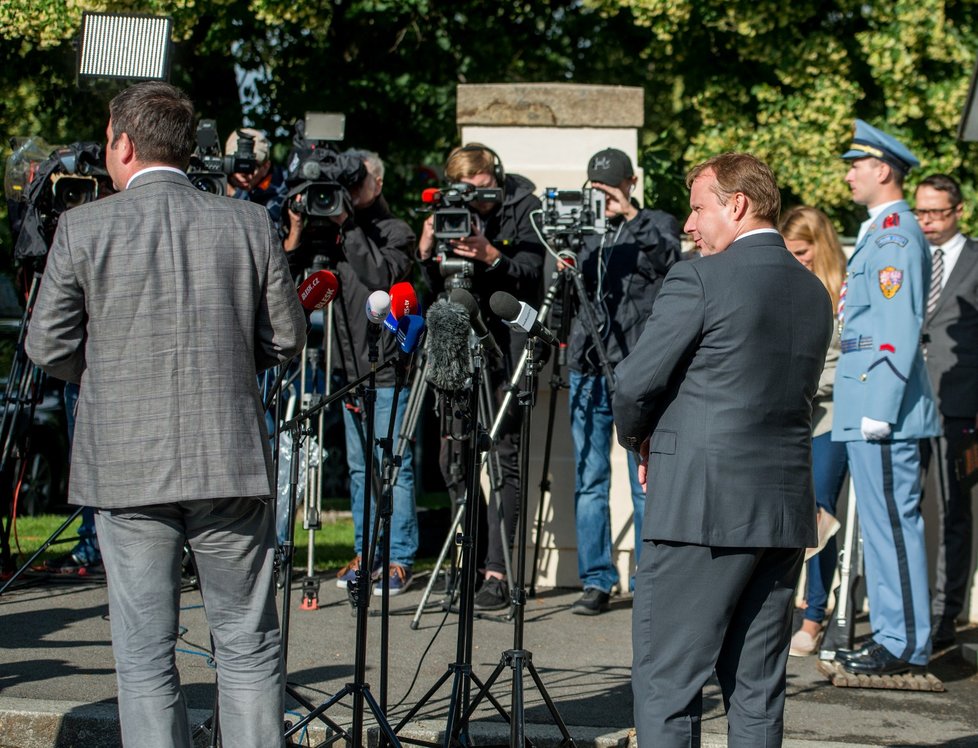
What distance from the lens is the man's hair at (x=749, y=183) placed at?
12.3ft

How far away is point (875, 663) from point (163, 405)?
142 inches

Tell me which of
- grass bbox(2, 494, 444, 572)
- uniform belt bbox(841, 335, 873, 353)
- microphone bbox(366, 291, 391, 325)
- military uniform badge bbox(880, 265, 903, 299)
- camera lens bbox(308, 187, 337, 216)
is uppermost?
camera lens bbox(308, 187, 337, 216)

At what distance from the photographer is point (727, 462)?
3590 millimetres

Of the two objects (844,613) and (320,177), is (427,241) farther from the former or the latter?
(844,613)

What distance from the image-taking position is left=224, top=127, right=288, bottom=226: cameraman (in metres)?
6.79

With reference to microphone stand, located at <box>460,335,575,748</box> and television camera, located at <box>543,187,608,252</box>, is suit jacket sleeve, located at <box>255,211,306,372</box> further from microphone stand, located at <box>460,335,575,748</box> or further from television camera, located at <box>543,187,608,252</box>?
television camera, located at <box>543,187,608,252</box>

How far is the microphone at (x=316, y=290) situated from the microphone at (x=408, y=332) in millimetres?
262

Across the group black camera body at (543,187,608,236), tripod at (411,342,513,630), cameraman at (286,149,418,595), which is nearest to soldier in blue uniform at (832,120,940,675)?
black camera body at (543,187,608,236)

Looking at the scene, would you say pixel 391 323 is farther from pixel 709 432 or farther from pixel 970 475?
pixel 970 475

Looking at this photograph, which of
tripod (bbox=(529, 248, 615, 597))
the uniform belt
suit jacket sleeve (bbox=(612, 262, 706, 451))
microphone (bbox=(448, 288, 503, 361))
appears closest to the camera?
suit jacket sleeve (bbox=(612, 262, 706, 451))

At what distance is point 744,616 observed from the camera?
3.75m

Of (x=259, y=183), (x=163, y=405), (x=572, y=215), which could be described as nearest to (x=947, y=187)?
(x=572, y=215)

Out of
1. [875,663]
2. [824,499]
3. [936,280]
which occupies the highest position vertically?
[936,280]

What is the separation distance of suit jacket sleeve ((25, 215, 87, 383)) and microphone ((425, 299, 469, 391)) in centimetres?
125
